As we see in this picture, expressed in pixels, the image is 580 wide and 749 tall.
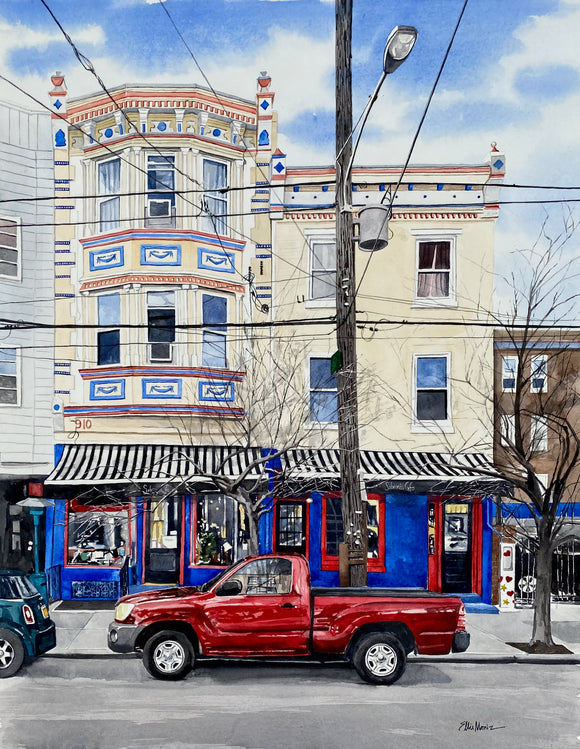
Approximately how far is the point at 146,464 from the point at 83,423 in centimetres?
108

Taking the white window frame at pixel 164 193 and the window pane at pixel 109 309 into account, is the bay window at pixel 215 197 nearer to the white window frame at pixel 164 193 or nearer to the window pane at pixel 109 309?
the white window frame at pixel 164 193

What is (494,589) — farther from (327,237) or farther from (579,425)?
(327,237)

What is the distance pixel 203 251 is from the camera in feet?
33.7

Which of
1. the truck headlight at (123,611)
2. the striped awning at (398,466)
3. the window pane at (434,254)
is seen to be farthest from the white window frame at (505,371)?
the truck headlight at (123,611)

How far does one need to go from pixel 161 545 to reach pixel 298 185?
18.6 feet

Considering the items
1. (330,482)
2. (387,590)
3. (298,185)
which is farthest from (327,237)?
(387,590)

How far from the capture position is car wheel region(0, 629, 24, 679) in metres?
7.76

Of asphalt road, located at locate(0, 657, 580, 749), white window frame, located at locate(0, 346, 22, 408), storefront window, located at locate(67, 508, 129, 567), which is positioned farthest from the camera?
storefront window, located at locate(67, 508, 129, 567)

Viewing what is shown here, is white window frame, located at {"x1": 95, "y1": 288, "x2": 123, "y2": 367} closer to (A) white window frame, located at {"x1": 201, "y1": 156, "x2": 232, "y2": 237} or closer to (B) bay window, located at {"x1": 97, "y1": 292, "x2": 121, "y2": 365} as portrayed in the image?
(B) bay window, located at {"x1": 97, "y1": 292, "x2": 121, "y2": 365}

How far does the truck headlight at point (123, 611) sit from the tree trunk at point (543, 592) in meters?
5.06

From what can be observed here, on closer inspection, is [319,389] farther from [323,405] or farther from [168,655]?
[168,655]

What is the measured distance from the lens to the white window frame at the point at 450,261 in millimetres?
10141

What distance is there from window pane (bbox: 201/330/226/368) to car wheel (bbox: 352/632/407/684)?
3.90 m
